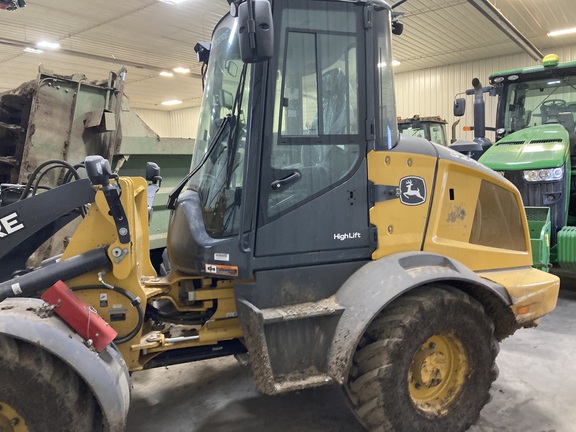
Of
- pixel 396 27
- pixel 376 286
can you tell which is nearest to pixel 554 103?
pixel 396 27

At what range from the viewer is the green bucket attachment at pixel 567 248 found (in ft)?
17.5

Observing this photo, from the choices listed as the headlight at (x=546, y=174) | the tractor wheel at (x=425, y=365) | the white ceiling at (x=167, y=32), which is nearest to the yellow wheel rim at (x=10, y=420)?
the tractor wheel at (x=425, y=365)

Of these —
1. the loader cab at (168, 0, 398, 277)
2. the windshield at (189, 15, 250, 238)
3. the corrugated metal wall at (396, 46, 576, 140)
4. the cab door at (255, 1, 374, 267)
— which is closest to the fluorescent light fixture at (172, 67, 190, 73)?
the corrugated metal wall at (396, 46, 576, 140)

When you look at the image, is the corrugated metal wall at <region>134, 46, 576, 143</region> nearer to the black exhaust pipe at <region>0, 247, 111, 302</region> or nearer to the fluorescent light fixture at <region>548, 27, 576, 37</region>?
the fluorescent light fixture at <region>548, 27, 576, 37</region>

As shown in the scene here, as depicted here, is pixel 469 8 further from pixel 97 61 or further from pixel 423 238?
pixel 97 61

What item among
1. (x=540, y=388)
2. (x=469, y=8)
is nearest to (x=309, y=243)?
(x=540, y=388)

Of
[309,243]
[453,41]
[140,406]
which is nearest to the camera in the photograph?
[309,243]

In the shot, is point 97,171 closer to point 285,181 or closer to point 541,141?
point 285,181

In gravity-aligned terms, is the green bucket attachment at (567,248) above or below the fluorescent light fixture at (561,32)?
below

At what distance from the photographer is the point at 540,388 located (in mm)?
3588

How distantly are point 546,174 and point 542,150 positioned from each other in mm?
369

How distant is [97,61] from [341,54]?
45.3 ft

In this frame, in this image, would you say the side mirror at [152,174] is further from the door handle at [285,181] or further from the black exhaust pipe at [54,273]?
the door handle at [285,181]

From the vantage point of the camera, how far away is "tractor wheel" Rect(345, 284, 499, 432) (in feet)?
8.61
